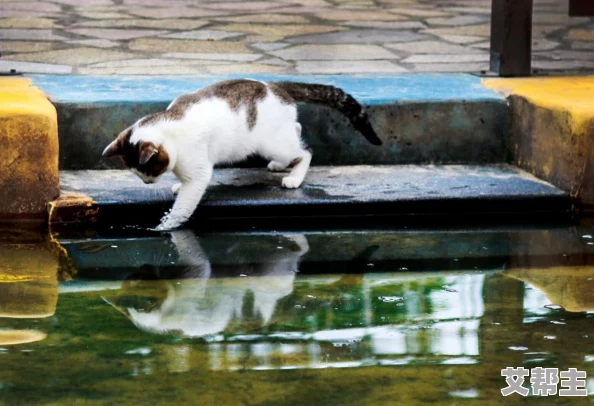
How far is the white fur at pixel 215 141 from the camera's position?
518cm

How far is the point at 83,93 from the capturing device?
19.6ft

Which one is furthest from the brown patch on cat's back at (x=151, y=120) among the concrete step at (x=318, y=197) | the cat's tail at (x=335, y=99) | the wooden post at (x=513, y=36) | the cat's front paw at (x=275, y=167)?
the wooden post at (x=513, y=36)

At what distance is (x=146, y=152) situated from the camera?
4957 mm

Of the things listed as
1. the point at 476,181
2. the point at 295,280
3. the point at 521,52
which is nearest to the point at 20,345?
the point at 295,280

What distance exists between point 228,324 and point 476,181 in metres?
2.29

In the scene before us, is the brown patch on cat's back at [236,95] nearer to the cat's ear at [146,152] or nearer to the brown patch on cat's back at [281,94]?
the brown patch on cat's back at [281,94]

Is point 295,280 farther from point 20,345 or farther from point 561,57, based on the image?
point 561,57

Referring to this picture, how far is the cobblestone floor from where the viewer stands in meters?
7.22

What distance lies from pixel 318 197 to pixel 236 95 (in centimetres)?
65

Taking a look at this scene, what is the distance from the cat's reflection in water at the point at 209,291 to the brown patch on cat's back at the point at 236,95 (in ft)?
2.38

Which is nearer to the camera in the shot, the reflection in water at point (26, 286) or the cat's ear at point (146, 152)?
Answer: the reflection in water at point (26, 286)

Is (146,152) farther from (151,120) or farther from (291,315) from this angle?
(291,315)

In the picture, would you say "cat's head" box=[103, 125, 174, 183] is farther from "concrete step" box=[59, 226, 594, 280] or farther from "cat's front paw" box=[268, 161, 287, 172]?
"cat's front paw" box=[268, 161, 287, 172]

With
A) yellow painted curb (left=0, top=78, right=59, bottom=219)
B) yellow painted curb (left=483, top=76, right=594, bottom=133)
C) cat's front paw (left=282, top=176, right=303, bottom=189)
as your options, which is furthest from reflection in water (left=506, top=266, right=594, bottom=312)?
yellow painted curb (left=0, top=78, right=59, bottom=219)
